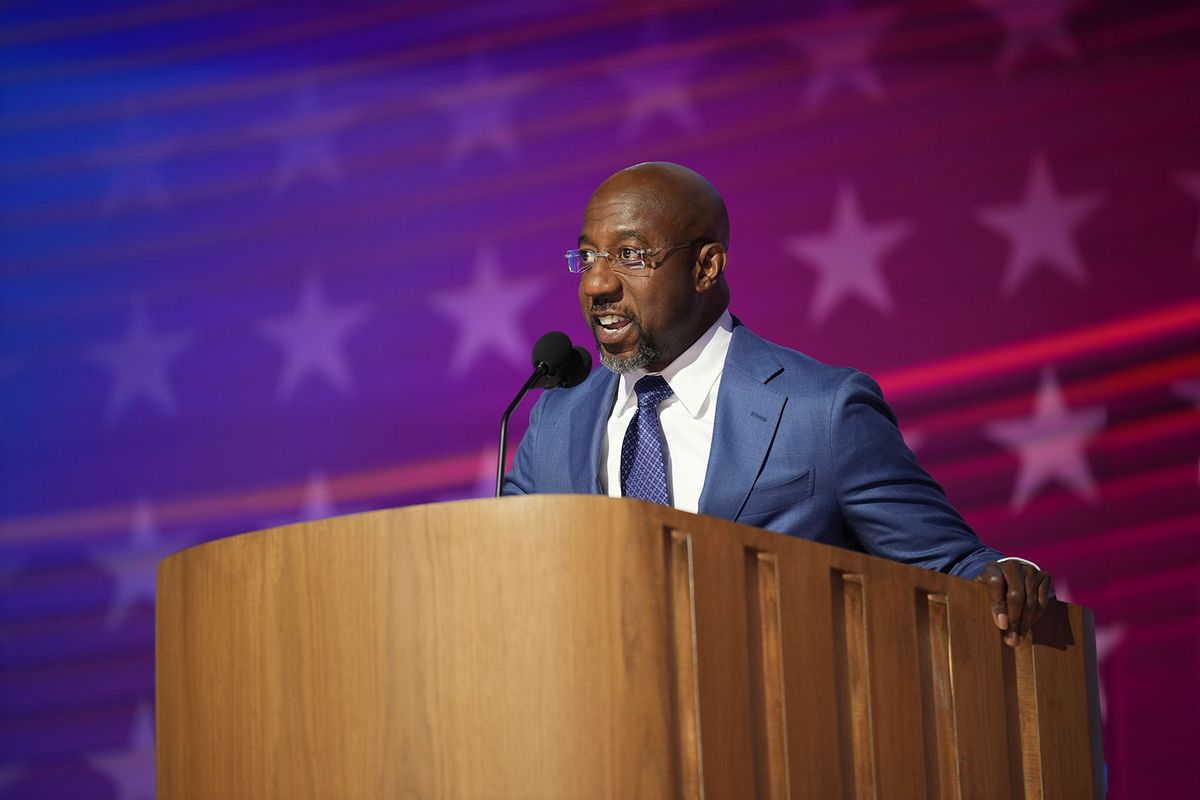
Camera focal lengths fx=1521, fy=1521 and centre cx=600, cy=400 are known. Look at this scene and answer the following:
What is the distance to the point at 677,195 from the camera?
103 inches

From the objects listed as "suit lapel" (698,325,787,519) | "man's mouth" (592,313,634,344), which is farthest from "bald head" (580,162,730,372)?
"suit lapel" (698,325,787,519)

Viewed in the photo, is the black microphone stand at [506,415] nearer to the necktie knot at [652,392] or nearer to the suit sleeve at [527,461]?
the necktie knot at [652,392]

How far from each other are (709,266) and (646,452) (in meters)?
0.37

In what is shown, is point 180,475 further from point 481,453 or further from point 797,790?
point 797,790

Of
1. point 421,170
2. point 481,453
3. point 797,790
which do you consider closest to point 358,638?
point 797,790

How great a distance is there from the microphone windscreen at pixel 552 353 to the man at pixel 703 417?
0.28m

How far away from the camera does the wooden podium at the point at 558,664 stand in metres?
1.57

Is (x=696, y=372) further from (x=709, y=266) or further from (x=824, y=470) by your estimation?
(x=824, y=470)

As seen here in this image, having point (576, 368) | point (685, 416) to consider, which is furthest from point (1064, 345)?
point (576, 368)

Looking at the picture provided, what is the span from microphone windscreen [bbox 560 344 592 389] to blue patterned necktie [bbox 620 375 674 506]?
0.75 feet

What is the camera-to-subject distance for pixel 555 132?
12.4 feet

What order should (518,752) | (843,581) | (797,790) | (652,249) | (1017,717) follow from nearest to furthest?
(518,752), (797,790), (843,581), (1017,717), (652,249)

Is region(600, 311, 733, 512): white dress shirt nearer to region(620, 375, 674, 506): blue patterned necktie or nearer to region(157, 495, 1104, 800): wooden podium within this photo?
region(620, 375, 674, 506): blue patterned necktie

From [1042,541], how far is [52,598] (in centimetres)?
239
